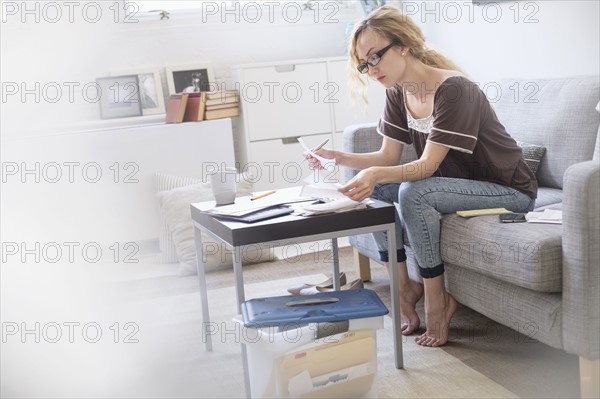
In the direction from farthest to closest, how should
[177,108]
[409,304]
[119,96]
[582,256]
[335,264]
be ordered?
1. [119,96]
2. [177,108]
3. [335,264]
4. [409,304]
5. [582,256]

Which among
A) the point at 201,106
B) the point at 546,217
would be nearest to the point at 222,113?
the point at 201,106

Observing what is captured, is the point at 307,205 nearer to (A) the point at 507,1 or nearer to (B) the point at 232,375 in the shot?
(B) the point at 232,375

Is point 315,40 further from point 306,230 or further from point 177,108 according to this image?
point 306,230

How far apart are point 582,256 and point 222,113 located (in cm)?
274

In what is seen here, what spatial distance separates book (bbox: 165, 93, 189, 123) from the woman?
1.64 m

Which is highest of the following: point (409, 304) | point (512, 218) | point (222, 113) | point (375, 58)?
point (375, 58)

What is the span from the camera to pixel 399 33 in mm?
2680

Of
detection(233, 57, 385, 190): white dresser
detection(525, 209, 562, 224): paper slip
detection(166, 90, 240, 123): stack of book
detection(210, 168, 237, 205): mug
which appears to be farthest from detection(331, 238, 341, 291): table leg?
detection(166, 90, 240, 123): stack of book

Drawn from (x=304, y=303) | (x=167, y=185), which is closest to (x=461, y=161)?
(x=304, y=303)

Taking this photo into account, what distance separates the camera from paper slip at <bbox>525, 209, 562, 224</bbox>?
2296 mm

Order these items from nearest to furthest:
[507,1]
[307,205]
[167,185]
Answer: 1. [307,205]
2. [507,1]
3. [167,185]

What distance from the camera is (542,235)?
7.02ft

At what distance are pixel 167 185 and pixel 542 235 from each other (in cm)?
240

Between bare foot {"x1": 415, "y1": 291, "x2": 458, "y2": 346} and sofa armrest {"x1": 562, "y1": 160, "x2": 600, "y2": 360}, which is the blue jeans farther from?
sofa armrest {"x1": 562, "y1": 160, "x2": 600, "y2": 360}
